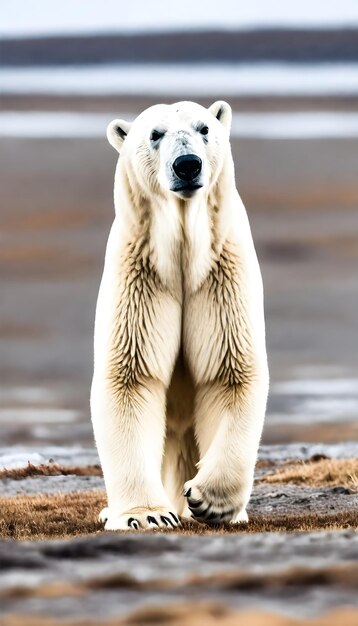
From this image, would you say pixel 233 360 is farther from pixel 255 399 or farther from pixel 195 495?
pixel 195 495

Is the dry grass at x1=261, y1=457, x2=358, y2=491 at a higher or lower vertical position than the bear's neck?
lower

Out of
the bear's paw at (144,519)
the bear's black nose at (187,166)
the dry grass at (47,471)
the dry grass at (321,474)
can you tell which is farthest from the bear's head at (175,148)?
the dry grass at (47,471)

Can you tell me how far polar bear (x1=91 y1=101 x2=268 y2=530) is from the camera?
266 inches

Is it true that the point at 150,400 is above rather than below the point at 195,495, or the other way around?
above

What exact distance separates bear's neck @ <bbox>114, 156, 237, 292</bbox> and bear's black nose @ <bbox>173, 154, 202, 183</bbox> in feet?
1.11

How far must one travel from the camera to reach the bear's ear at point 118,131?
7.20 metres

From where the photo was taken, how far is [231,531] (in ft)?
20.8

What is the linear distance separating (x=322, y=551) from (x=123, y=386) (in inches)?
85.5

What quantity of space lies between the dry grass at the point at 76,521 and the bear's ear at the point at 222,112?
2.13 metres

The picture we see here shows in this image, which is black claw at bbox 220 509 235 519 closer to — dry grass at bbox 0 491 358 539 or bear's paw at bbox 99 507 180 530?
dry grass at bbox 0 491 358 539

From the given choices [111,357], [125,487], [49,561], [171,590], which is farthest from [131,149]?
[171,590]

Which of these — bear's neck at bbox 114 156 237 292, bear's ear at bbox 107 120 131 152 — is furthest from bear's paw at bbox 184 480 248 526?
bear's ear at bbox 107 120 131 152

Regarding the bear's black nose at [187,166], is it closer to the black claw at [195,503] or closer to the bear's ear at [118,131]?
the bear's ear at [118,131]

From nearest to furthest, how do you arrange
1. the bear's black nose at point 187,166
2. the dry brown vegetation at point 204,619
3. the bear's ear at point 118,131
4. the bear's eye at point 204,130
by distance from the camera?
1. the dry brown vegetation at point 204,619
2. the bear's black nose at point 187,166
3. the bear's eye at point 204,130
4. the bear's ear at point 118,131
